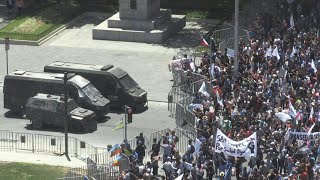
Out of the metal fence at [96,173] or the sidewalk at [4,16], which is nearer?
the metal fence at [96,173]

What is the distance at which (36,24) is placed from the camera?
64.2 meters

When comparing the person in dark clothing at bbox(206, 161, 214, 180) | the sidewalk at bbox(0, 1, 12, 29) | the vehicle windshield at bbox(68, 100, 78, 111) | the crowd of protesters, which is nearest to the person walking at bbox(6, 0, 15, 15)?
the sidewalk at bbox(0, 1, 12, 29)

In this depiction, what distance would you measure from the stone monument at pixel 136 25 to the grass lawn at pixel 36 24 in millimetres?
3322

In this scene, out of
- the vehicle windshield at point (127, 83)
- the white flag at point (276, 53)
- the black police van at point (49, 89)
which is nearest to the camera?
the black police van at point (49, 89)

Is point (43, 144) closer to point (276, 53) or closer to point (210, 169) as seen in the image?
point (210, 169)

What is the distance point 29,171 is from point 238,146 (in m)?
9.00

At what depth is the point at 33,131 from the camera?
4541 cm

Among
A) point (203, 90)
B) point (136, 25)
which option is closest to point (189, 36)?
point (136, 25)

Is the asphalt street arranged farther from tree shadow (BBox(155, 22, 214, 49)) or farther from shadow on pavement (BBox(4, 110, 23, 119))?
tree shadow (BBox(155, 22, 214, 49))

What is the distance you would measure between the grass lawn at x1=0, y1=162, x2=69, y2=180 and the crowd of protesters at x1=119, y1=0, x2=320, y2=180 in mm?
3608

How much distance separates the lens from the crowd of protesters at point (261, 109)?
37156 millimetres

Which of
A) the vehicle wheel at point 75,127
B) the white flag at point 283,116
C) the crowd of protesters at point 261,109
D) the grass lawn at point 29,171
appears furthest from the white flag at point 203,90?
the grass lawn at point 29,171

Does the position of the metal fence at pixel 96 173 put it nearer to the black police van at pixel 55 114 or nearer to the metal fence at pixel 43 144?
the metal fence at pixel 43 144

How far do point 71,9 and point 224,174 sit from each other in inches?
1325
